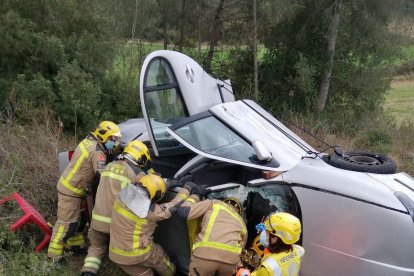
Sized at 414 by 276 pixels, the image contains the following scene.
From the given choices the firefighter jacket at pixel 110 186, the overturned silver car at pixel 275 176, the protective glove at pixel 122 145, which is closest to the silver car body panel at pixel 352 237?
the overturned silver car at pixel 275 176

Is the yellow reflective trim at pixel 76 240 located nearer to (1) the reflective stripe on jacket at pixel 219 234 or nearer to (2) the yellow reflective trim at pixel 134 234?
(2) the yellow reflective trim at pixel 134 234

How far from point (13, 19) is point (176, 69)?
Result: 592 cm

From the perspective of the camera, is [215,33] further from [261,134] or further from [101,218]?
[101,218]

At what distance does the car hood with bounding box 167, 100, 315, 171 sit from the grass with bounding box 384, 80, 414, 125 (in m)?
13.7

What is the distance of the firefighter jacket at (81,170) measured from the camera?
4953mm

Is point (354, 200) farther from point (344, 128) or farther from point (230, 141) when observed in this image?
point (344, 128)

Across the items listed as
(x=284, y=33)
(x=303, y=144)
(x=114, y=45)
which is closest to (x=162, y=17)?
(x=114, y=45)

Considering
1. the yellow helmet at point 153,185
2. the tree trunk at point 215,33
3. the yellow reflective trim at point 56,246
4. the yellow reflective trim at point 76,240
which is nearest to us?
the yellow helmet at point 153,185

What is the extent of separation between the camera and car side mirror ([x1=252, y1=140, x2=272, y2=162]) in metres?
3.79

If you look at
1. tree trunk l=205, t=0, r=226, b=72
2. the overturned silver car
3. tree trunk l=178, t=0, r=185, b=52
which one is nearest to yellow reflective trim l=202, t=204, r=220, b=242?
the overturned silver car

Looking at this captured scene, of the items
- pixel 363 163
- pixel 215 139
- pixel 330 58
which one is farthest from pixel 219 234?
pixel 330 58

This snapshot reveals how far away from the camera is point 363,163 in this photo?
152 inches

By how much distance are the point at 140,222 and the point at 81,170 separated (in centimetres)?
136

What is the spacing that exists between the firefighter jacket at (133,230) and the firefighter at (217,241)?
0.29m
